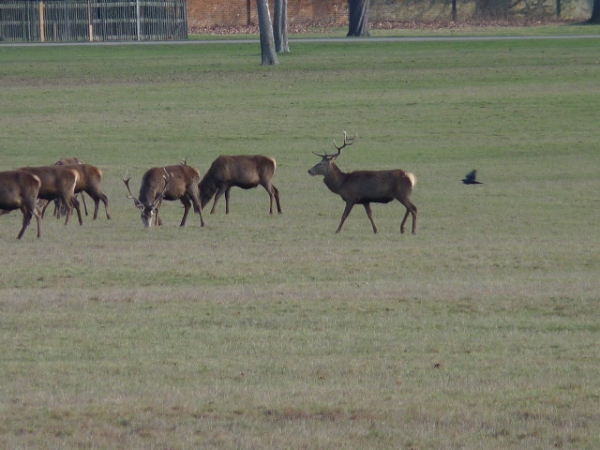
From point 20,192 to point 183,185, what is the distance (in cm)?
303

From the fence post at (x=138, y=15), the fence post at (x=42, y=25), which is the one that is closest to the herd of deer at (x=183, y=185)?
the fence post at (x=138, y=15)

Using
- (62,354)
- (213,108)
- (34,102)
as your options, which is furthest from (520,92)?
(62,354)

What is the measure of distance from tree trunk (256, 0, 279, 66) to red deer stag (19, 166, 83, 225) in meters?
23.1

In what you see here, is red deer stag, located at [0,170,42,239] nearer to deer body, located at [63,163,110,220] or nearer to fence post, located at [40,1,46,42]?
deer body, located at [63,163,110,220]

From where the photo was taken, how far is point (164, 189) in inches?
722

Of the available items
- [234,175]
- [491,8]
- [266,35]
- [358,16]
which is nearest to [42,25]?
[358,16]

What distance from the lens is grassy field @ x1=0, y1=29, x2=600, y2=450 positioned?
739 cm

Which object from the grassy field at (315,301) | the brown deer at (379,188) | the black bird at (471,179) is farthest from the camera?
the black bird at (471,179)

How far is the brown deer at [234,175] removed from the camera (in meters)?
20.2

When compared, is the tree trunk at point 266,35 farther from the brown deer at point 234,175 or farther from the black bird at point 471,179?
the brown deer at point 234,175

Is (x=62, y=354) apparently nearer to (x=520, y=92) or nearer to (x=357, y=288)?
(x=357, y=288)

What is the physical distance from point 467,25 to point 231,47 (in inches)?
760

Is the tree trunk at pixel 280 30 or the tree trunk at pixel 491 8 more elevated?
the tree trunk at pixel 491 8

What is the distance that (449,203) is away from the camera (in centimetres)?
2086
